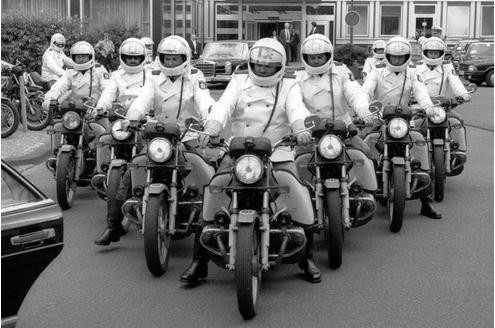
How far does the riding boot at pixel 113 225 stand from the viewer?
24.0 ft

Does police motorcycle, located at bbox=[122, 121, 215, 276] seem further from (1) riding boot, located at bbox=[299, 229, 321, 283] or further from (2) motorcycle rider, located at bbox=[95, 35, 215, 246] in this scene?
(1) riding boot, located at bbox=[299, 229, 321, 283]

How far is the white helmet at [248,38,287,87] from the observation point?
6.57 meters

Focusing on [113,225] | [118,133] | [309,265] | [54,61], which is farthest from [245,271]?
[54,61]

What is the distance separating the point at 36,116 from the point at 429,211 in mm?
9921

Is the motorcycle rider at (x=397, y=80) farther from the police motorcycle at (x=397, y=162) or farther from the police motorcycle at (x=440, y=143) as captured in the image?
the police motorcycle at (x=397, y=162)

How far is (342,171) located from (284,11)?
153 ft

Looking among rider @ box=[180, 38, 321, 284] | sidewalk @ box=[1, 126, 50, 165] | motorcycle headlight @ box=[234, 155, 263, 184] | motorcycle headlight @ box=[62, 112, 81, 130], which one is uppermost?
rider @ box=[180, 38, 321, 284]

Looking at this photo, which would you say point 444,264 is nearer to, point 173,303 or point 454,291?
point 454,291

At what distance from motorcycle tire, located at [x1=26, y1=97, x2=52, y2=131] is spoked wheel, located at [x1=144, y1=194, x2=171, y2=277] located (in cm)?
1054

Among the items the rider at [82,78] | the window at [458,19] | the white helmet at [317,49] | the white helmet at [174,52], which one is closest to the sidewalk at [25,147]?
the rider at [82,78]

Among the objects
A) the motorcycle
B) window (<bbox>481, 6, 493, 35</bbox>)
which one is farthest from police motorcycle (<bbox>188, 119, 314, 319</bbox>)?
window (<bbox>481, 6, 493, 35</bbox>)

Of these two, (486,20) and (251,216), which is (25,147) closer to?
(251,216)

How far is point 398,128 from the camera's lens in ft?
27.0

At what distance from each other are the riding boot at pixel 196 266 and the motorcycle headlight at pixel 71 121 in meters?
3.45
